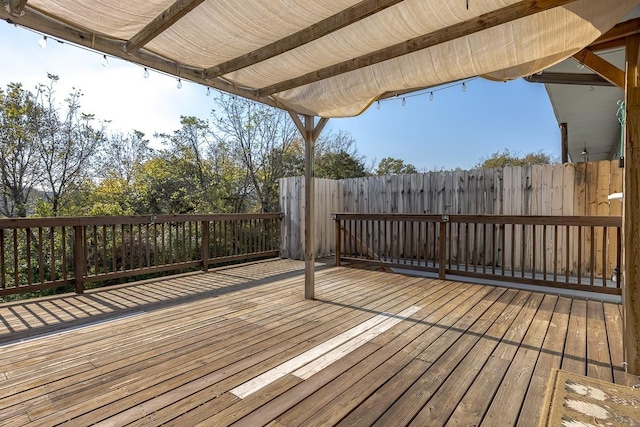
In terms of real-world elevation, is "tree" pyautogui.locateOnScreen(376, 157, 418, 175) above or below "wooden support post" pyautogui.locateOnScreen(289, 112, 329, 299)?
above

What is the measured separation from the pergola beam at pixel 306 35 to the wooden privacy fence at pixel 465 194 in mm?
3925

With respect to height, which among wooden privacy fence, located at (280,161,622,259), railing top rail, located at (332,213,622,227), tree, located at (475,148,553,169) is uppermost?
tree, located at (475,148,553,169)

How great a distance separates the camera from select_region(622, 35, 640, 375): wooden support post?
2074mm

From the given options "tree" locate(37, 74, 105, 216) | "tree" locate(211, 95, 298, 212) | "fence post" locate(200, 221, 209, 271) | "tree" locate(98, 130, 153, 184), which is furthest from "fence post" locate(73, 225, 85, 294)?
"tree" locate(211, 95, 298, 212)

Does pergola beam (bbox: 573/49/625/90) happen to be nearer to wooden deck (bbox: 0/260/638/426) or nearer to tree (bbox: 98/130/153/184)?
wooden deck (bbox: 0/260/638/426)

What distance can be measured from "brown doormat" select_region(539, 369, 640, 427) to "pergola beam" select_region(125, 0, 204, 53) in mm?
2883

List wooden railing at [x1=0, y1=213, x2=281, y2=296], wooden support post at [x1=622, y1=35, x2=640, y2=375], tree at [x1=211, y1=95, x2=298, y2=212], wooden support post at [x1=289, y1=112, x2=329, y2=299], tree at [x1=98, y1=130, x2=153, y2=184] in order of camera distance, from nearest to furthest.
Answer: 1. wooden support post at [x1=622, y1=35, x2=640, y2=375]
2. wooden support post at [x1=289, y1=112, x2=329, y2=299]
3. wooden railing at [x1=0, y1=213, x2=281, y2=296]
4. tree at [x1=98, y1=130, x2=153, y2=184]
5. tree at [x1=211, y1=95, x2=298, y2=212]

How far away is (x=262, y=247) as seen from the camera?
6.59 metres

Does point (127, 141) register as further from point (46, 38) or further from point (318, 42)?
point (318, 42)

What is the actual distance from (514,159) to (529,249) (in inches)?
353

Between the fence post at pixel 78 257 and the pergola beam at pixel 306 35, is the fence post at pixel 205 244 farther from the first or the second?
the pergola beam at pixel 306 35

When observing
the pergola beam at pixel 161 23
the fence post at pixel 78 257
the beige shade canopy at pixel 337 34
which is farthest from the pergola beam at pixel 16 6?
the fence post at pixel 78 257

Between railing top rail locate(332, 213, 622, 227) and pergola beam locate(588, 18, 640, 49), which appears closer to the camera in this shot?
pergola beam locate(588, 18, 640, 49)

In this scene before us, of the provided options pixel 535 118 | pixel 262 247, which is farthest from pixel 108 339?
pixel 535 118
